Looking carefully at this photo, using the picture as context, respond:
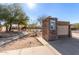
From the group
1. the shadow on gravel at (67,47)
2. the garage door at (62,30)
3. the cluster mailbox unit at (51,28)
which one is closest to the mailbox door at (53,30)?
the cluster mailbox unit at (51,28)

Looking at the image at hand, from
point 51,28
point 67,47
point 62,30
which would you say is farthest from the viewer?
point 62,30

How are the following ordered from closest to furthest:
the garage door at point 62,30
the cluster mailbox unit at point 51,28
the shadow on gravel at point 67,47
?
the shadow on gravel at point 67,47
the cluster mailbox unit at point 51,28
the garage door at point 62,30

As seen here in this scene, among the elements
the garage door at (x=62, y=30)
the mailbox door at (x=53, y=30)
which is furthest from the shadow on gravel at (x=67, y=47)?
the garage door at (x=62, y=30)

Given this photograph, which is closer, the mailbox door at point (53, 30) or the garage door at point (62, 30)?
the mailbox door at point (53, 30)

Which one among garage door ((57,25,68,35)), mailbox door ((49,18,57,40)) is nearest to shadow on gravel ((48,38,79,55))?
mailbox door ((49,18,57,40))

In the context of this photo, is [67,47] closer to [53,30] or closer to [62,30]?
[53,30]

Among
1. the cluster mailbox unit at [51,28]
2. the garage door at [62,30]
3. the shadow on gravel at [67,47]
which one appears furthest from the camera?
the garage door at [62,30]

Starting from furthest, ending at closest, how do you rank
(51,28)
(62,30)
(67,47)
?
(62,30), (51,28), (67,47)

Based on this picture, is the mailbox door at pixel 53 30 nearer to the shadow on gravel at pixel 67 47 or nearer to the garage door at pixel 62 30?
the garage door at pixel 62 30

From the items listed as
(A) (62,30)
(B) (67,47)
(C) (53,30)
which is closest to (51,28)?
(C) (53,30)

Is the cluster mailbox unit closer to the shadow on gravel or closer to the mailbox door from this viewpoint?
the mailbox door

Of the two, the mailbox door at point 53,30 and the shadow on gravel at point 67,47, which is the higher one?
the mailbox door at point 53,30

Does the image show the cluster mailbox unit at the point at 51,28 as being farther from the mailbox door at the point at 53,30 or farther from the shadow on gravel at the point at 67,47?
the shadow on gravel at the point at 67,47
